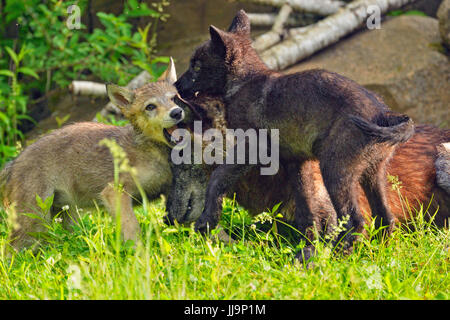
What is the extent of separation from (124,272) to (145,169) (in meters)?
1.74

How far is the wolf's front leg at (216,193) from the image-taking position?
4441 millimetres

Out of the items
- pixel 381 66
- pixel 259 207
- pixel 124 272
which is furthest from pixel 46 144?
pixel 381 66

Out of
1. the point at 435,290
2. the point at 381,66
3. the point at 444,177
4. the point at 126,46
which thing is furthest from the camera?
the point at 126,46

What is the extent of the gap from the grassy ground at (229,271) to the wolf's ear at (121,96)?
3.92 ft

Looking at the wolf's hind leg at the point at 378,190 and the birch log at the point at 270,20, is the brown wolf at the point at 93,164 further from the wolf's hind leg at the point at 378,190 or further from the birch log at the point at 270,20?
the birch log at the point at 270,20

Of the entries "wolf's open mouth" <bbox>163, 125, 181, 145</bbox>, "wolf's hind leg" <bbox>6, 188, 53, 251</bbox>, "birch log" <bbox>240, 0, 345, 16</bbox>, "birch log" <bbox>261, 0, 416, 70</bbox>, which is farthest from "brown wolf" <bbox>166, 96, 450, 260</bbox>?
"birch log" <bbox>240, 0, 345, 16</bbox>

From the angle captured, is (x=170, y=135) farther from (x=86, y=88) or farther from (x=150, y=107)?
→ (x=86, y=88)

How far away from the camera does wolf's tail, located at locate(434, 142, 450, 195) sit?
467cm

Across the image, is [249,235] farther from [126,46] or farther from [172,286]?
[126,46]

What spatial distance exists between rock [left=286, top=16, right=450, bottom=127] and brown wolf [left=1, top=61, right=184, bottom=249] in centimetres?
314

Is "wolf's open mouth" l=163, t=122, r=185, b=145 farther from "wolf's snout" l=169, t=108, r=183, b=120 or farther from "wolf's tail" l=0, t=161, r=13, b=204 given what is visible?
"wolf's tail" l=0, t=161, r=13, b=204

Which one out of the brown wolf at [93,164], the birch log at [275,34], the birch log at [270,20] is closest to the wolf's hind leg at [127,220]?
the brown wolf at [93,164]

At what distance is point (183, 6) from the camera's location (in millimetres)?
9094

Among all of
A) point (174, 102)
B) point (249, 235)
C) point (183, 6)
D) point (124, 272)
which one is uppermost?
point (183, 6)
